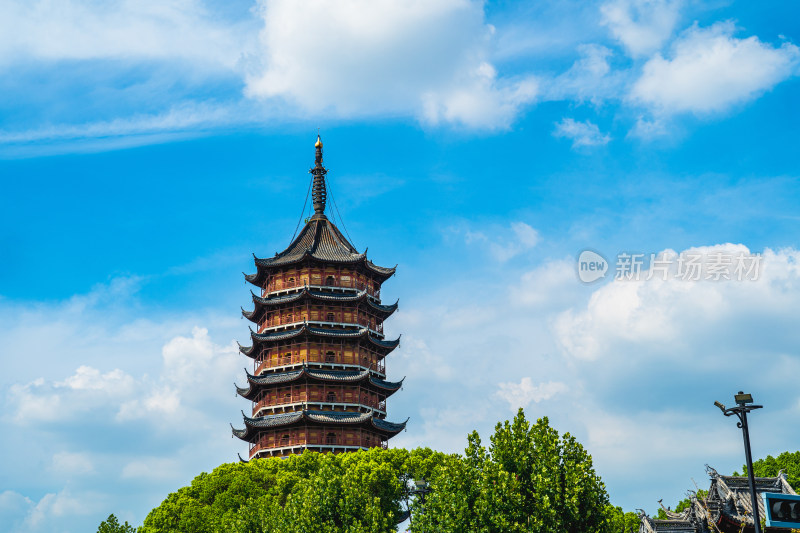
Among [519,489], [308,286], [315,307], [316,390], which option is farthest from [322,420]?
[519,489]

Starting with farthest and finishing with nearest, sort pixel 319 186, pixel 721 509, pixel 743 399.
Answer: pixel 319 186 → pixel 721 509 → pixel 743 399

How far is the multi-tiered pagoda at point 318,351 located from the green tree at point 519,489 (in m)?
36.0

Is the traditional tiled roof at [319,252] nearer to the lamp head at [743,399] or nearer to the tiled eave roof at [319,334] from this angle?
the tiled eave roof at [319,334]

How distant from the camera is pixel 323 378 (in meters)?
71.8

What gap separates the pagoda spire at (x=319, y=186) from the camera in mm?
85188

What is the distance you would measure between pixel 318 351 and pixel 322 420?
7.24m

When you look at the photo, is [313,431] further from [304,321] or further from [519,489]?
[519,489]

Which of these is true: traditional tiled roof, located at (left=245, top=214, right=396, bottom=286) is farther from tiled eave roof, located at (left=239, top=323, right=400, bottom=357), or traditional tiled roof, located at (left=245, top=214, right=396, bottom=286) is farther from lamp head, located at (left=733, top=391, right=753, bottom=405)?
lamp head, located at (left=733, top=391, right=753, bottom=405)

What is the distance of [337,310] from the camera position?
251 ft

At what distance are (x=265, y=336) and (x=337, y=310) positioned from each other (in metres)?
6.97

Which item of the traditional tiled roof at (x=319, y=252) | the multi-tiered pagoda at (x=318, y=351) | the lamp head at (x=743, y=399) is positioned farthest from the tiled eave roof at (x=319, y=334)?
the lamp head at (x=743, y=399)

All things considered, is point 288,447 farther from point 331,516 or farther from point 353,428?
point 331,516

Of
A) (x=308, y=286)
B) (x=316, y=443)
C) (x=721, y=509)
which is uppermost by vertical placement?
(x=308, y=286)

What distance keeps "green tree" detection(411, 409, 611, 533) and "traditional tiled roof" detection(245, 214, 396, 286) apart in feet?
142
